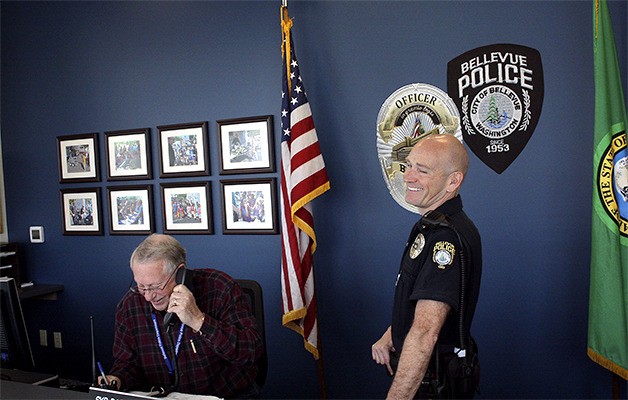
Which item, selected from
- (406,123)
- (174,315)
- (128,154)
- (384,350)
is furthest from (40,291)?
(384,350)

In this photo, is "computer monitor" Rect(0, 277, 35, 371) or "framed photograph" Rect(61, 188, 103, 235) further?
"framed photograph" Rect(61, 188, 103, 235)

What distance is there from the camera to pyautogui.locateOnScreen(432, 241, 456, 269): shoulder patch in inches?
70.7

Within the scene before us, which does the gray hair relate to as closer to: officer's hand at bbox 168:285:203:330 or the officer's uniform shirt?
officer's hand at bbox 168:285:203:330

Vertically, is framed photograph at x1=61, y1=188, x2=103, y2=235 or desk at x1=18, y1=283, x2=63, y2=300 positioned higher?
framed photograph at x1=61, y1=188, x2=103, y2=235

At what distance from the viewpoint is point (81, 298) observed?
4066mm

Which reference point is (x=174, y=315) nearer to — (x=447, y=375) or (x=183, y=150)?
(x=447, y=375)

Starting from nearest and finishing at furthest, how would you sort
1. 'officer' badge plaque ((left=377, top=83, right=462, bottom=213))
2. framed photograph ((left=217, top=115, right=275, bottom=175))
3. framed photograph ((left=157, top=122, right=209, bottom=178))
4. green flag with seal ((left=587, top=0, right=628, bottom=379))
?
green flag with seal ((left=587, top=0, right=628, bottom=379))
'officer' badge plaque ((left=377, top=83, right=462, bottom=213))
framed photograph ((left=217, top=115, right=275, bottom=175))
framed photograph ((left=157, top=122, right=209, bottom=178))

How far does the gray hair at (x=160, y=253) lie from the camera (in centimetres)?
202

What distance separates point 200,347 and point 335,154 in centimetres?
150

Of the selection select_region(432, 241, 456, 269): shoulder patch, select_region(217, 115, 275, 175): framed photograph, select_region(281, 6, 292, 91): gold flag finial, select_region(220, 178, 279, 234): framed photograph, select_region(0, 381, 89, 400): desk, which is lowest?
select_region(0, 381, 89, 400): desk

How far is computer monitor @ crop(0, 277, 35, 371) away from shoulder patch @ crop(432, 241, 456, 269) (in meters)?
1.37

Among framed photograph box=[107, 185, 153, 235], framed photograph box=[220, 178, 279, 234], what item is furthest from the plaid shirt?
framed photograph box=[107, 185, 153, 235]

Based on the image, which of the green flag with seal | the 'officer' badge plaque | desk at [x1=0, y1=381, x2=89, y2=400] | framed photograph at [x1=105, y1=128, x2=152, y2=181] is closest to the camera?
desk at [x1=0, y1=381, x2=89, y2=400]

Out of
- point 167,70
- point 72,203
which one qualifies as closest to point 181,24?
point 167,70
